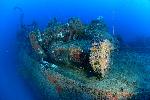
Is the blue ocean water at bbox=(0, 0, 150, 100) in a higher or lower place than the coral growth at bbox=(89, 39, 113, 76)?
higher

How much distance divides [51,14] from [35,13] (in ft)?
1.41

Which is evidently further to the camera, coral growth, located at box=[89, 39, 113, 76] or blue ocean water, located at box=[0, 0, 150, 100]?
blue ocean water, located at box=[0, 0, 150, 100]

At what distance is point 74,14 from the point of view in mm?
6871

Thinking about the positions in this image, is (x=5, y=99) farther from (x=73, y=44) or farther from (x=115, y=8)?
(x=115, y=8)

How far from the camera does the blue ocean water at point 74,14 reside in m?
5.82

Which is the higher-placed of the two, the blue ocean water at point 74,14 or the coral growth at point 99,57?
the blue ocean water at point 74,14

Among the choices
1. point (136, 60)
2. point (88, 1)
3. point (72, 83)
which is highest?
point (88, 1)

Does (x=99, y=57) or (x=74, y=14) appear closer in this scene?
(x=99, y=57)

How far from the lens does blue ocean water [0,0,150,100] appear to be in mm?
5816

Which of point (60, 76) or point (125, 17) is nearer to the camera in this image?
point (60, 76)

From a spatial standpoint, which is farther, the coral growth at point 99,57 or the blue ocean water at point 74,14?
the blue ocean water at point 74,14

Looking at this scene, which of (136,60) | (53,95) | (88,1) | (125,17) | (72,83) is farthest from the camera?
(88,1)

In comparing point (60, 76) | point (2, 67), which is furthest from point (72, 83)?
point (2, 67)

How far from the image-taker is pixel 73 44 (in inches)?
155
